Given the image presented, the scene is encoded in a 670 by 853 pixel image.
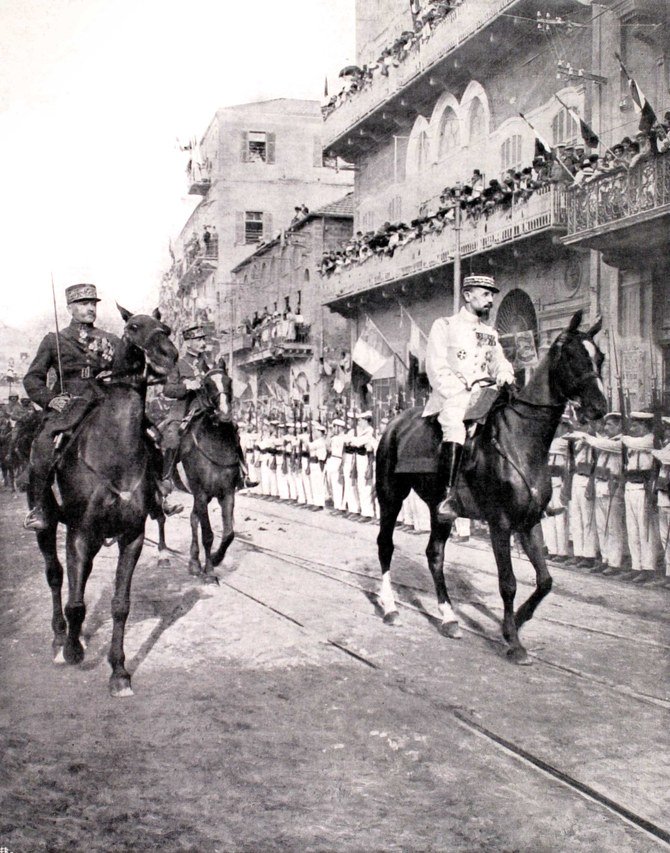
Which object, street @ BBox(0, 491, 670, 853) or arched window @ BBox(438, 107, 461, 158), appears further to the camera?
arched window @ BBox(438, 107, 461, 158)

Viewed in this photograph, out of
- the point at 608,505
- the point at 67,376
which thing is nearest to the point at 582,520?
the point at 608,505

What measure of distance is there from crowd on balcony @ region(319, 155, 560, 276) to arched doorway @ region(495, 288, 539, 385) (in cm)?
170

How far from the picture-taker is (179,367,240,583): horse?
8.82m

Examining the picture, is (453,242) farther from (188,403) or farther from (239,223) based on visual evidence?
(188,403)

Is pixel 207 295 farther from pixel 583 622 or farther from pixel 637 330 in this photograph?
pixel 583 622

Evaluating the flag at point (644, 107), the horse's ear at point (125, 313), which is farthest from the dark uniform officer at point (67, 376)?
the flag at point (644, 107)

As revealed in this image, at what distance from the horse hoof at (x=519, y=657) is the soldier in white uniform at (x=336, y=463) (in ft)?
32.9

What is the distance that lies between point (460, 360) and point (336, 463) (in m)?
9.54

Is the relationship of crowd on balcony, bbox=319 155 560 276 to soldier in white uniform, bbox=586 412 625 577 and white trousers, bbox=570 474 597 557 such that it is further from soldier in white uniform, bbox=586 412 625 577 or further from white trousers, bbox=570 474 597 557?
white trousers, bbox=570 474 597 557

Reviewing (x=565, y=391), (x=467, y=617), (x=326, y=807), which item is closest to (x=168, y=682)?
(x=326, y=807)

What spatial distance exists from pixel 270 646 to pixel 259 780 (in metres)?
2.27

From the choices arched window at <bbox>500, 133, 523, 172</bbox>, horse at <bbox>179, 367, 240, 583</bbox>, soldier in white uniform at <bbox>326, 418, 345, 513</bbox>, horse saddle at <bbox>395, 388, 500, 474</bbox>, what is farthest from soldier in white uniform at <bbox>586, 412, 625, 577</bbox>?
arched window at <bbox>500, 133, 523, 172</bbox>

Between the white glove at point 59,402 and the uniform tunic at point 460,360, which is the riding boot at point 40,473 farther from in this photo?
the uniform tunic at point 460,360

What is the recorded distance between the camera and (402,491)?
7332mm
